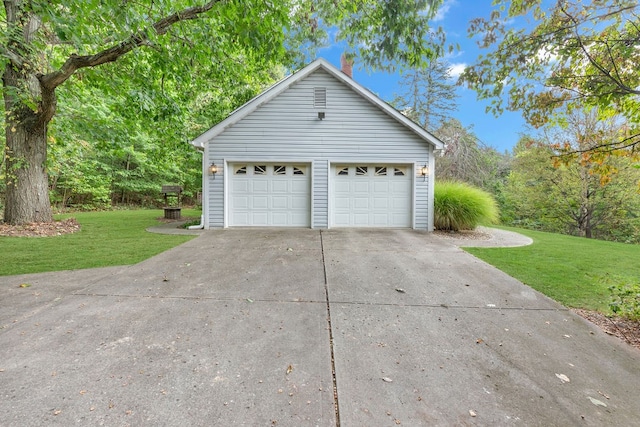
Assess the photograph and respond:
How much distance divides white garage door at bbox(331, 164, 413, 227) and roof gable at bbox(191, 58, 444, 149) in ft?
3.78

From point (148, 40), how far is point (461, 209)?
346 inches

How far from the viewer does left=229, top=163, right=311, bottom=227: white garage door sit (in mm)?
8781

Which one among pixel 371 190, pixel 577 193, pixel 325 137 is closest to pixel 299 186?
pixel 325 137

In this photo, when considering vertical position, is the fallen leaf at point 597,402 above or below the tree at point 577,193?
below

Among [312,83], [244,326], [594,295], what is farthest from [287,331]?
[312,83]

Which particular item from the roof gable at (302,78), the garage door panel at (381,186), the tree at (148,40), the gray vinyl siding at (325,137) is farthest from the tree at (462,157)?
the tree at (148,40)

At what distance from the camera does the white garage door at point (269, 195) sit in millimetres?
8781

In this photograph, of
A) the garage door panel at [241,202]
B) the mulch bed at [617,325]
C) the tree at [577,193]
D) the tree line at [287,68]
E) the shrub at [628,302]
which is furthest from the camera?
the tree at [577,193]

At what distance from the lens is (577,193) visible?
12469 millimetres

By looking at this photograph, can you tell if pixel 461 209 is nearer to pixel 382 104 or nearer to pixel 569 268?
pixel 569 268

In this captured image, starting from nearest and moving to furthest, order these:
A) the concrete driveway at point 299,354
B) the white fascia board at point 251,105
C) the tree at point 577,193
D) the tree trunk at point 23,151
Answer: the concrete driveway at point 299,354, the tree trunk at point 23,151, the white fascia board at point 251,105, the tree at point 577,193

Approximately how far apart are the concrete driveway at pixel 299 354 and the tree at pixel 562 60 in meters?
2.02

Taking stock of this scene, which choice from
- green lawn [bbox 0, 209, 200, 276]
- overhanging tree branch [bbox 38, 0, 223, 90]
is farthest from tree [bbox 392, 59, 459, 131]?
green lawn [bbox 0, 209, 200, 276]

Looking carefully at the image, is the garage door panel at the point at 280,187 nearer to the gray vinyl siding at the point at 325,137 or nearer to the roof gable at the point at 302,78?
the gray vinyl siding at the point at 325,137
